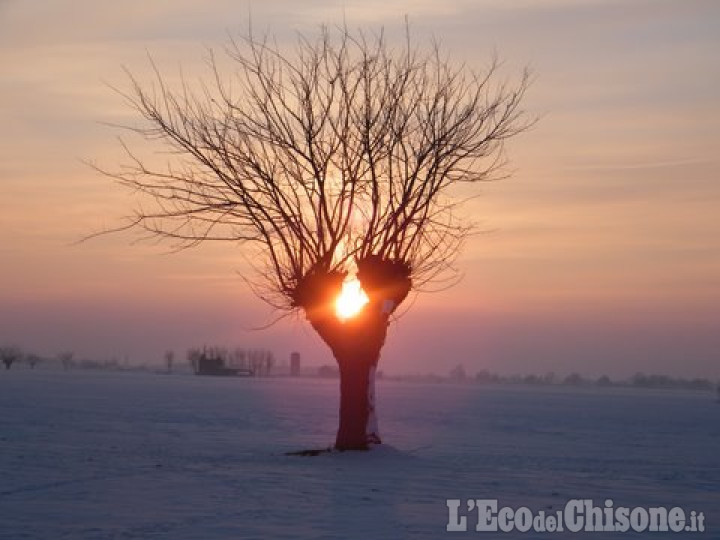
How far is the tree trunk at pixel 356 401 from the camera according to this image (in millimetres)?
22203

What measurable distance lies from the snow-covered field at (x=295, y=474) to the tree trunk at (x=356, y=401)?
0.68m

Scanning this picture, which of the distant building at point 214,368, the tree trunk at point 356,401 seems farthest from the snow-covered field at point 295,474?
the distant building at point 214,368

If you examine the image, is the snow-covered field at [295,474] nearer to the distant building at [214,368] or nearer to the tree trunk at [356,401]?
the tree trunk at [356,401]

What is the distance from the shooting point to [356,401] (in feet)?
73.4

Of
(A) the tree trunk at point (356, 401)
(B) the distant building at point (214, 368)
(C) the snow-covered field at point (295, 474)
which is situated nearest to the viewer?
(C) the snow-covered field at point (295, 474)

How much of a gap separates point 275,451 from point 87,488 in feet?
24.0

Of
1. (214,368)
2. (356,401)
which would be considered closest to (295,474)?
(356,401)

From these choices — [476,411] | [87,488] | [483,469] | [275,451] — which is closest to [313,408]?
[476,411]

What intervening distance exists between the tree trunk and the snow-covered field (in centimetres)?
68

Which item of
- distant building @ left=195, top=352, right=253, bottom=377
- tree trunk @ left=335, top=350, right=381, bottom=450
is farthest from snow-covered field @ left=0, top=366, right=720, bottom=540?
distant building @ left=195, top=352, right=253, bottom=377

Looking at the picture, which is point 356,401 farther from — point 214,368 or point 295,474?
point 214,368

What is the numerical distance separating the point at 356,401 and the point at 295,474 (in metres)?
4.74

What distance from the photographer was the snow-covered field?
12992mm

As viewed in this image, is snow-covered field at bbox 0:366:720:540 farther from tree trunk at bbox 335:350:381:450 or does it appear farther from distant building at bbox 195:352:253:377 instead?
distant building at bbox 195:352:253:377
